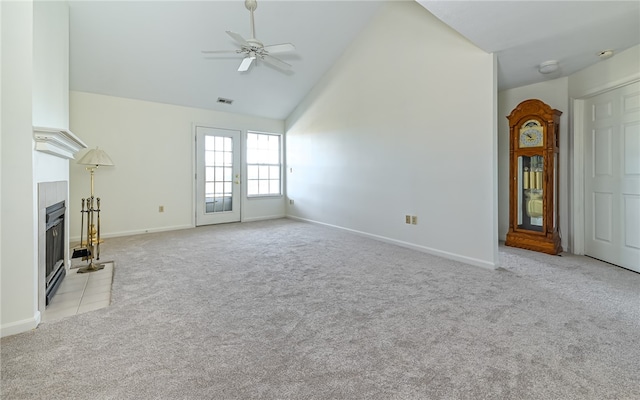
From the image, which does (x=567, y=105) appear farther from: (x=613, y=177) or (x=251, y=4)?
(x=251, y=4)

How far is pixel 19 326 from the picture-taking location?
1804 millimetres

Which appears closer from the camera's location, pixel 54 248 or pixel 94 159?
pixel 54 248

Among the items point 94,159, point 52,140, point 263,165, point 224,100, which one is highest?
point 224,100

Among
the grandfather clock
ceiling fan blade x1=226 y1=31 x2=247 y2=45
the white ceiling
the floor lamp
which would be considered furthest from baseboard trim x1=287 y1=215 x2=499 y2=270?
the floor lamp

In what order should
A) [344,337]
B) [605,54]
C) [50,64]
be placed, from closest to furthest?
1. [344,337]
2. [50,64]
3. [605,54]

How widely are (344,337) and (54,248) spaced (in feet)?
8.67

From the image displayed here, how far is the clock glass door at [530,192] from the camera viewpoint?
3732mm

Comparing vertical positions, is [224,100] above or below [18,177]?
above

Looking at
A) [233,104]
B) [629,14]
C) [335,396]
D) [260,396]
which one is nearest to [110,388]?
[260,396]

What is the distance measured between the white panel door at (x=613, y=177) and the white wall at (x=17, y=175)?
5099 mm

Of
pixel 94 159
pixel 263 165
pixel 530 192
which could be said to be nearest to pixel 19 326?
pixel 94 159

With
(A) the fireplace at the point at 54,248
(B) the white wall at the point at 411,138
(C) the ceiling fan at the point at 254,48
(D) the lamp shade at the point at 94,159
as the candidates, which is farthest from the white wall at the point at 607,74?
(D) the lamp shade at the point at 94,159

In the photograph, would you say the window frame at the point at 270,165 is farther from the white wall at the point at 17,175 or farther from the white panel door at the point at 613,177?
the white panel door at the point at 613,177

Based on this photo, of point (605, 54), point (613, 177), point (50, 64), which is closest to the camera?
point (50, 64)
